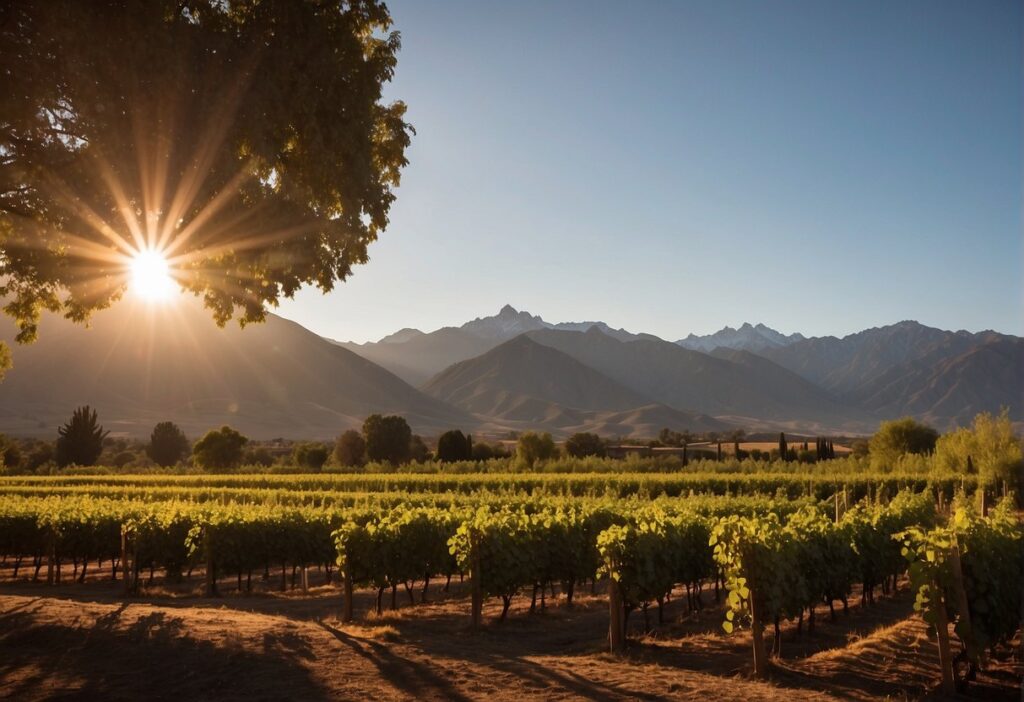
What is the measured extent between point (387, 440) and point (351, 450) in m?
5.43

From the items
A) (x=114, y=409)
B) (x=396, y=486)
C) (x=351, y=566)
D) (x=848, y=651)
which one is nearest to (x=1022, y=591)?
(x=848, y=651)

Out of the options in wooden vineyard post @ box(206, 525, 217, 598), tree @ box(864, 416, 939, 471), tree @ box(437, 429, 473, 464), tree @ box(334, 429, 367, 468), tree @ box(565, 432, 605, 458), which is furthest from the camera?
tree @ box(565, 432, 605, 458)

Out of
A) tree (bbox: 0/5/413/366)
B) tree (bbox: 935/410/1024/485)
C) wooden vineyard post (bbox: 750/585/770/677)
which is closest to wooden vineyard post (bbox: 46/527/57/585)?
tree (bbox: 0/5/413/366)

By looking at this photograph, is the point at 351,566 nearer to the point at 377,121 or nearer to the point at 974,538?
the point at 377,121

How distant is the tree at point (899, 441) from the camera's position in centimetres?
4739

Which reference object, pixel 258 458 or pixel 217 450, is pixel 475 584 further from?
pixel 258 458

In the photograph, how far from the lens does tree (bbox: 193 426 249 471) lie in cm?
7456

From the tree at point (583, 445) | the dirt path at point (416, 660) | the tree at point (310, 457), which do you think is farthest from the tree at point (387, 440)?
the dirt path at point (416, 660)

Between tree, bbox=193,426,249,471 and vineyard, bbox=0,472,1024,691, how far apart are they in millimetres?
43299

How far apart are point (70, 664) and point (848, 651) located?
37.5 ft

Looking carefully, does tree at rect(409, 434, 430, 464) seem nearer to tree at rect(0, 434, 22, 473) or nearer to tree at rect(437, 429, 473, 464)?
tree at rect(437, 429, 473, 464)

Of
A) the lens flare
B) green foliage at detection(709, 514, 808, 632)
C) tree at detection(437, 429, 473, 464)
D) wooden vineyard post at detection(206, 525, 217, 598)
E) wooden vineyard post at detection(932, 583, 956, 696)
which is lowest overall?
wooden vineyard post at detection(206, 525, 217, 598)

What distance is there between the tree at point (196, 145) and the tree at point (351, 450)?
218 feet

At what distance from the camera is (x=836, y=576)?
534 inches
